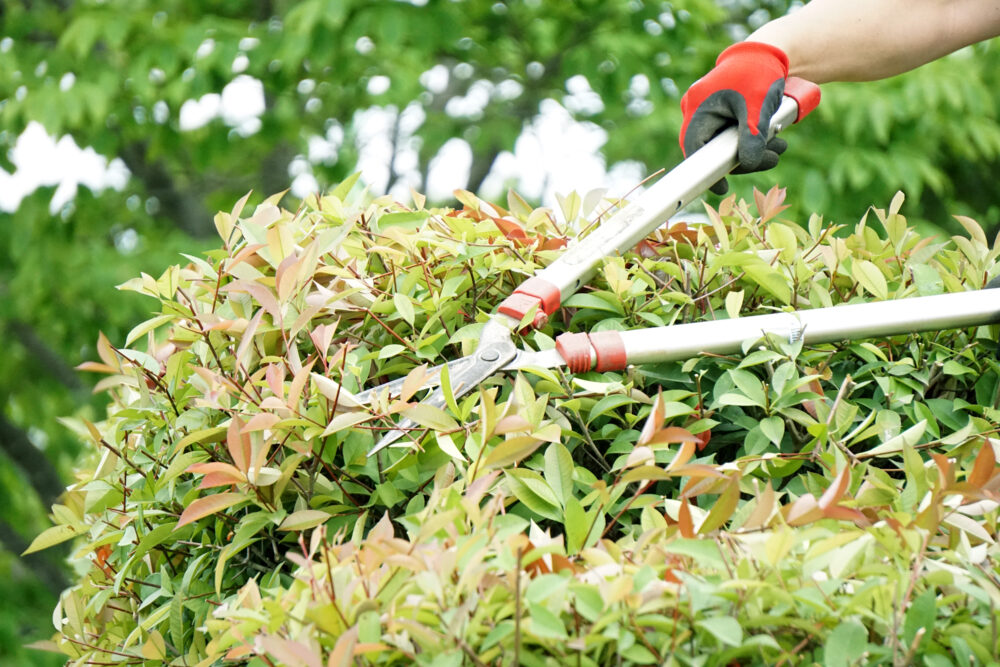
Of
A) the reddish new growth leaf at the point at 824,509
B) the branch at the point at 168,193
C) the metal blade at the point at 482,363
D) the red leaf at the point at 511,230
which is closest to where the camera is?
the reddish new growth leaf at the point at 824,509

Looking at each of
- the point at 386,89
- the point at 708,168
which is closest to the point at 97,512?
the point at 708,168

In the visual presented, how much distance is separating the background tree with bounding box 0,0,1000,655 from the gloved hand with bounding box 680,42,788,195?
2.44 metres

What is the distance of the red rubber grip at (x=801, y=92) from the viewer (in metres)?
1.69

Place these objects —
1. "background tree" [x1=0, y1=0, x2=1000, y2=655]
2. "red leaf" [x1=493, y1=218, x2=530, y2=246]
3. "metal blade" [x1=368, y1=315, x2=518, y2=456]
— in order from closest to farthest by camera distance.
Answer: "metal blade" [x1=368, y1=315, x2=518, y2=456], "red leaf" [x1=493, y1=218, x2=530, y2=246], "background tree" [x1=0, y1=0, x2=1000, y2=655]

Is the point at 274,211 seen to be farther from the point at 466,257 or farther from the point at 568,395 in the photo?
the point at 568,395

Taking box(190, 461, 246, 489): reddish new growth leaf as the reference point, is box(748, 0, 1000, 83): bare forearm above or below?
above

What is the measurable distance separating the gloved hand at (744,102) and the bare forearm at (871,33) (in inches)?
3.0

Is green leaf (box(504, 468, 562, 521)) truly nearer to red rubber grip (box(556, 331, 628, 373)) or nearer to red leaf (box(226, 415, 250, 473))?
red rubber grip (box(556, 331, 628, 373))

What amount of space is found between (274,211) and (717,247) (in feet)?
2.40

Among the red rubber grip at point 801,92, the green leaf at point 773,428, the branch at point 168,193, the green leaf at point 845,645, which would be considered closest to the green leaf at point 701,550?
the green leaf at point 845,645

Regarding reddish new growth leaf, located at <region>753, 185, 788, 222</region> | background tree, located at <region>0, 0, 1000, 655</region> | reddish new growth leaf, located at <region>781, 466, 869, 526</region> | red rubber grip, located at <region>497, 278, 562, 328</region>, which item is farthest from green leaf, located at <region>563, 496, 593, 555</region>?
background tree, located at <region>0, 0, 1000, 655</region>

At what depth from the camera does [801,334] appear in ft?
3.87

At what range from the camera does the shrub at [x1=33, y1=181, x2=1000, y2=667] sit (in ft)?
2.71

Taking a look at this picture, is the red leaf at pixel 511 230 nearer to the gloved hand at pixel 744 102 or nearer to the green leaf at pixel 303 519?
the gloved hand at pixel 744 102
